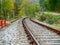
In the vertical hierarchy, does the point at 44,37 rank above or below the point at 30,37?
below

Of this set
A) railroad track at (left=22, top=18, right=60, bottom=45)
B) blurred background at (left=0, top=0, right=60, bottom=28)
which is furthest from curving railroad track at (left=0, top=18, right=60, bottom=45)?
blurred background at (left=0, top=0, right=60, bottom=28)

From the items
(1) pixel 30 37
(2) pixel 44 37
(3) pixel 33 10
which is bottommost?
(3) pixel 33 10

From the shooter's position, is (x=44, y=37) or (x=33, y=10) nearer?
(x=44, y=37)

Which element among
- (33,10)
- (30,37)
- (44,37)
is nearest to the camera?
(30,37)

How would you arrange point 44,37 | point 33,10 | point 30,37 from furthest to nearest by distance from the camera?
point 33,10
point 44,37
point 30,37

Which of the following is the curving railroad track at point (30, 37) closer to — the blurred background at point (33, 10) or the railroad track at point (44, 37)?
the railroad track at point (44, 37)

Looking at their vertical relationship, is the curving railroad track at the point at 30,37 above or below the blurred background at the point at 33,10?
above

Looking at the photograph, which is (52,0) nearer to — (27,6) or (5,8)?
(5,8)

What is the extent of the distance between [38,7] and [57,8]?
79.1m

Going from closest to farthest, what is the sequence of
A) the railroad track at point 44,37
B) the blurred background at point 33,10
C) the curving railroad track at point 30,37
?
the railroad track at point 44,37 → the curving railroad track at point 30,37 → the blurred background at point 33,10

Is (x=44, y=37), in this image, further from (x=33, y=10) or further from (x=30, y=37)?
(x=33, y=10)

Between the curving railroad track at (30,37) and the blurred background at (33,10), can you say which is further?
the blurred background at (33,10)

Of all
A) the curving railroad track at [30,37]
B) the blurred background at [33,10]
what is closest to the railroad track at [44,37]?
the curving railroad track at [30,37]

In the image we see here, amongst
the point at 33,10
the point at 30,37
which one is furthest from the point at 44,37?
the point at 33,10
